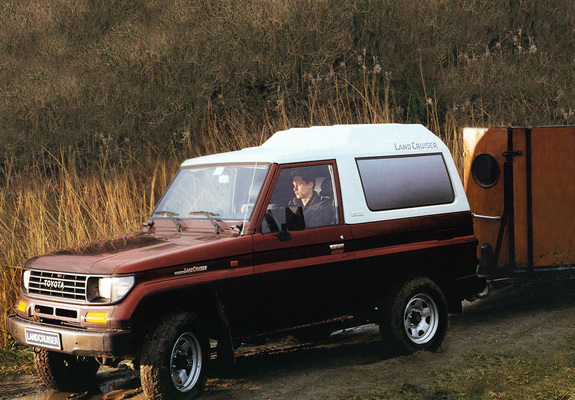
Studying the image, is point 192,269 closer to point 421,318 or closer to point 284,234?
point 284,234

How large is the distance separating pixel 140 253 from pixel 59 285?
0.69 m

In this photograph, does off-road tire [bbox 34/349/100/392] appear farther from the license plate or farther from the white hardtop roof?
the white hardtop roof

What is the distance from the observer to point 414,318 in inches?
303

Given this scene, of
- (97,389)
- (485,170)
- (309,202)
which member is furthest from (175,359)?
(485,170)


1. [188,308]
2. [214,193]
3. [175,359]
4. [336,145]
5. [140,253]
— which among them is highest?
[336,145]

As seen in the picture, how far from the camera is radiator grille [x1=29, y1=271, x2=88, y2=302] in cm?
595

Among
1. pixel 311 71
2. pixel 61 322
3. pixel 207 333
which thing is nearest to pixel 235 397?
pixel 207 333

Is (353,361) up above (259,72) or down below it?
below

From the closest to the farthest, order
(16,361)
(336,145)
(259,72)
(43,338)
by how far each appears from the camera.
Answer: (43,338)
(336,145)
(16,361)
(259,72)

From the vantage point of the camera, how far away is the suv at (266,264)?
5.89 m

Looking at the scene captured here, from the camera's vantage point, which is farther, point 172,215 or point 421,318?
point 421,318

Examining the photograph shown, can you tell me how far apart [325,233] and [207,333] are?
4.68ft

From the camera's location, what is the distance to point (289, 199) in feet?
22.8

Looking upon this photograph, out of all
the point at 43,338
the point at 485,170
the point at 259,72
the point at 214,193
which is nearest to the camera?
the point at 43,338
